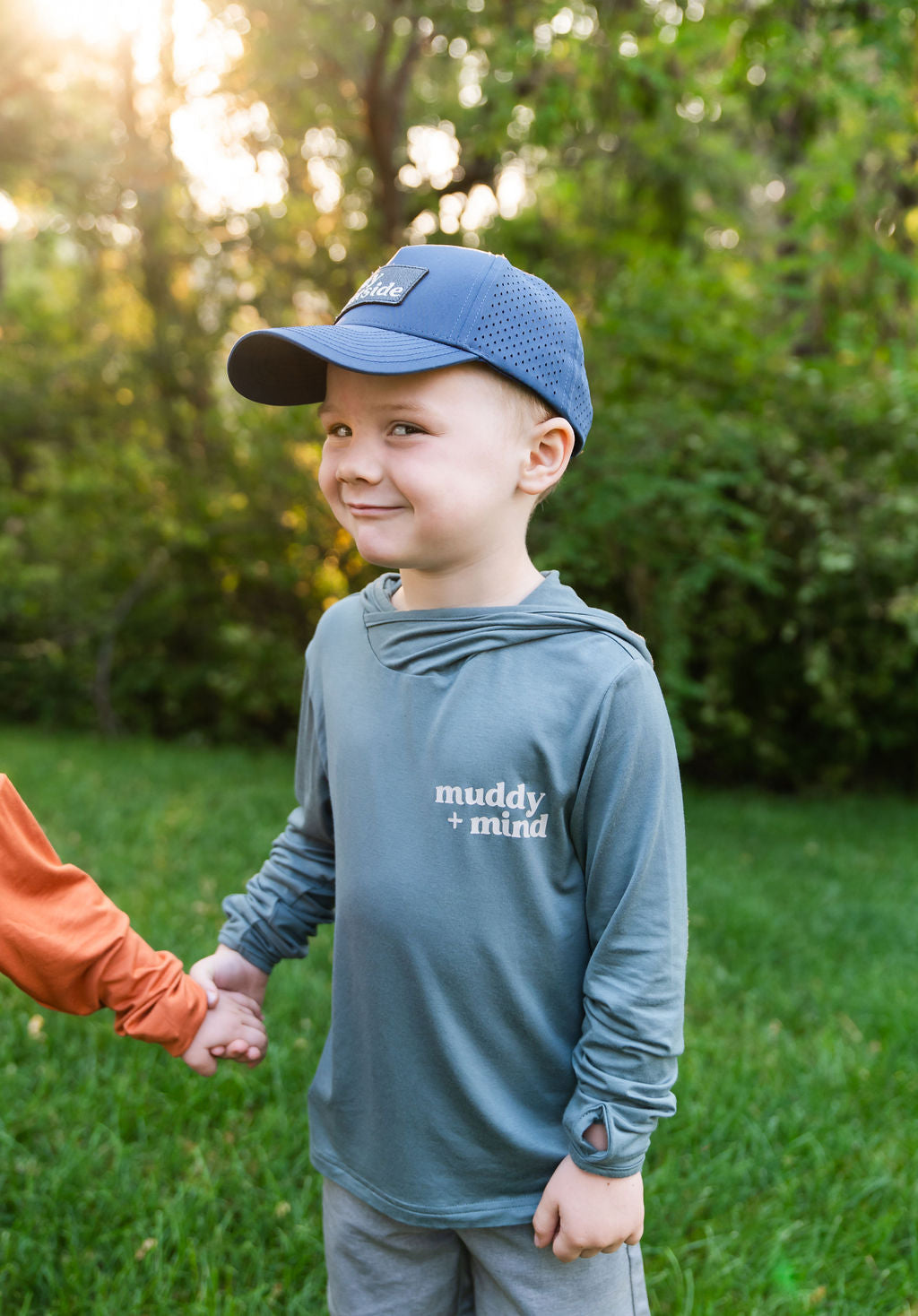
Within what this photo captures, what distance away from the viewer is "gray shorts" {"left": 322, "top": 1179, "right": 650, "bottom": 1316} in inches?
51.9

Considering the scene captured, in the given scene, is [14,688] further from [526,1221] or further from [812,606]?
[526,1221]

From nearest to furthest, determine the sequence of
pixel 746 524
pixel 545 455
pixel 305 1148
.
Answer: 1. pixel 545 455
2. pixel 305 1148
3. pixel 746 524

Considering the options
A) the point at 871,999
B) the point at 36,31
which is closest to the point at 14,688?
the point at 36,31

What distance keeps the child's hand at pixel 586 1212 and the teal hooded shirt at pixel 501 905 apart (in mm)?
37

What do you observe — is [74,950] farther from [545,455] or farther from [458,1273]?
[545,455]

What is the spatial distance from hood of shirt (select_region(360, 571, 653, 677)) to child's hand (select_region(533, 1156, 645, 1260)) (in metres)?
0.63

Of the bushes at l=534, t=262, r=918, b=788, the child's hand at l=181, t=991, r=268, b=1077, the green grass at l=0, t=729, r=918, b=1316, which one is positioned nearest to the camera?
the child's hand at l=181, t=991, r=268, b=1077

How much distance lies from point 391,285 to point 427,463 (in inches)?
10.5

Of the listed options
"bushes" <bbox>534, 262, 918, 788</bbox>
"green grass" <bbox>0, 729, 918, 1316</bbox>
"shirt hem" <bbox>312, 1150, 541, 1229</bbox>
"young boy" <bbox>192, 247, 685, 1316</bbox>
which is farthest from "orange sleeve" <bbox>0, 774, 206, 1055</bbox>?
"bushes" <bbox>534, 262, 918, 788</bbox>

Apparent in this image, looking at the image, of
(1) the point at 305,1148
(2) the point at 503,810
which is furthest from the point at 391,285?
(1) the point at 305,1148

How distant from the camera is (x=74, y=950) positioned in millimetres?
1400

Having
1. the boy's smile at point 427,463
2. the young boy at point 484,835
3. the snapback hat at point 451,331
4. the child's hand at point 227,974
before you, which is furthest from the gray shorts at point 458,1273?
the snapback hat at point 451,331

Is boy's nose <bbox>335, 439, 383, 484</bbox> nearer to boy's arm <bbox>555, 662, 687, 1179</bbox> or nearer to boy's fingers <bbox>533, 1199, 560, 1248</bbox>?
boy's arm <bbox>555, 662, 687, 1179</bbox>

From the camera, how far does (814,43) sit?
5.30 m
